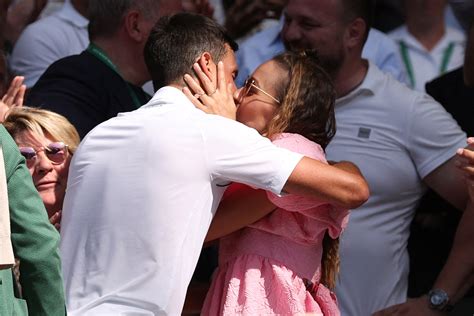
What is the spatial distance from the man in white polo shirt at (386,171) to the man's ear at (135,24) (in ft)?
3.10

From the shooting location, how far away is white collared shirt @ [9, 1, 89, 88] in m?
7.05

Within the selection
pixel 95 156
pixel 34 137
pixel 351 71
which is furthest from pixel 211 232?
pixel 351 71

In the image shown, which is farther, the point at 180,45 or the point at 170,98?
the point at 180,45

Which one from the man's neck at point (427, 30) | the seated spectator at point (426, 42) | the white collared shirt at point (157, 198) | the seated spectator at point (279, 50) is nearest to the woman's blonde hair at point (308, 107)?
the white collared shirt at point (157, 198)

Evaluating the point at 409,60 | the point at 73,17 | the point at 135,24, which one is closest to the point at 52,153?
the point at 135,24

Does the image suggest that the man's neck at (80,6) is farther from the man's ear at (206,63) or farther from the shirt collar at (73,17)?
the man's ear at (206,63)

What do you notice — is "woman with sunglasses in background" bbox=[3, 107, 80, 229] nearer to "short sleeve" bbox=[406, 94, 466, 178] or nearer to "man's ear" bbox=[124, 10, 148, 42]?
"man's ear" bbox=[124, 10, 148, 42]

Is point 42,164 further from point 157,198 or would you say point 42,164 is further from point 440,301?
point 440,301

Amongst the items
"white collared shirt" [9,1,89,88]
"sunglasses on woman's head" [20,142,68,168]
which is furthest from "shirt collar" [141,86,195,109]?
"white collared shirt" [9,1,89,88]

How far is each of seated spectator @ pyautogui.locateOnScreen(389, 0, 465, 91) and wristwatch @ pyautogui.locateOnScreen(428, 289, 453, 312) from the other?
93.9 inches

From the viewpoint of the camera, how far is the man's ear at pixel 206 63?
4.34m

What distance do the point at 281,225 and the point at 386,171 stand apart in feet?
A: 5.13

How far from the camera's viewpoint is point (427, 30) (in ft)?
25.8

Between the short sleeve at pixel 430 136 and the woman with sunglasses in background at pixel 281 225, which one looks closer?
the woman with sunglasses in background at pixel 281 225
